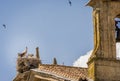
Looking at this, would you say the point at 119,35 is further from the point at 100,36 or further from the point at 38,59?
the point at 38,59

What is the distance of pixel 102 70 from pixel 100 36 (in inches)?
70.0

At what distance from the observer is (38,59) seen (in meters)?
67.6

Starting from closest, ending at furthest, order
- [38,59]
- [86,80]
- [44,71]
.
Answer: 1. [86,80]
2. [44,71]
3. [38,59]

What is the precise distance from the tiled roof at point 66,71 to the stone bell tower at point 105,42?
98 cm

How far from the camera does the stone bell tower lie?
49.4m

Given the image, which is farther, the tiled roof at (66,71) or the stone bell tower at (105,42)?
the tiled roof at (66,71)

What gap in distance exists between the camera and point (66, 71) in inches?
2105

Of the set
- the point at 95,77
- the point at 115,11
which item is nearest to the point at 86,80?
the point at 95,77

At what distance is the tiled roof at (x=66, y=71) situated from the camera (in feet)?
168

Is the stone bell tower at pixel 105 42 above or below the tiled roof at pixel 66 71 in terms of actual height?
above

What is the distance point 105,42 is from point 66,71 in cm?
414

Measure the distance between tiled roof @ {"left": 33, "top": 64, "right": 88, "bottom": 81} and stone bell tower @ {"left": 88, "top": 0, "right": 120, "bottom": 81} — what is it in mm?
982

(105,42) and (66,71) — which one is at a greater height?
(105,42)

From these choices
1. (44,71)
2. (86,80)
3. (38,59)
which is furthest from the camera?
(38,59)
